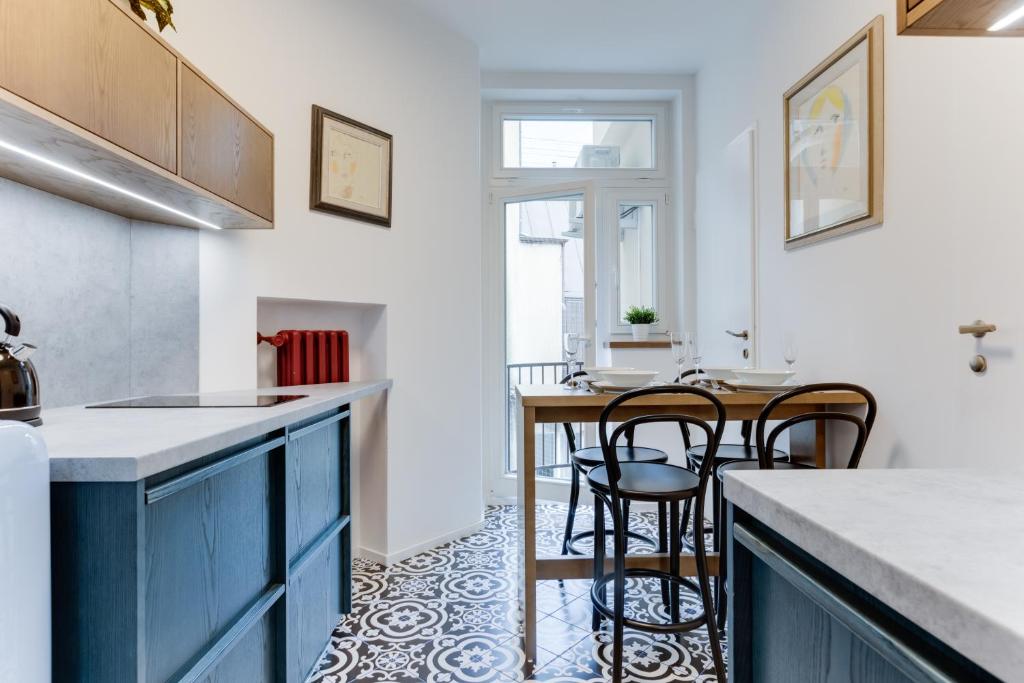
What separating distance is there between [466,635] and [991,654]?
2033mm

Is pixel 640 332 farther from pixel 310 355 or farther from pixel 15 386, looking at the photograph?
pixel 15 386

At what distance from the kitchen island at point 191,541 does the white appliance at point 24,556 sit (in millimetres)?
98

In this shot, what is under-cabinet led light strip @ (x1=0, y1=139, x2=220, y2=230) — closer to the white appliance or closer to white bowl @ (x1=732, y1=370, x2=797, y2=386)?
the white appliance

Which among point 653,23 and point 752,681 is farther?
point 653,23

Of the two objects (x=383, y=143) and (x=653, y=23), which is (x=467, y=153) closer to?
(x=383, y=143)

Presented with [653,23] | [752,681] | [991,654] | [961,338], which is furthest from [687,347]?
[991,654]

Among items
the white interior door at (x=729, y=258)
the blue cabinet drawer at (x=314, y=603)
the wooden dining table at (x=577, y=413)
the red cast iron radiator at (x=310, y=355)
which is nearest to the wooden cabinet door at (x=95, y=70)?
the red cast iron radiator at (x=310, y=355)

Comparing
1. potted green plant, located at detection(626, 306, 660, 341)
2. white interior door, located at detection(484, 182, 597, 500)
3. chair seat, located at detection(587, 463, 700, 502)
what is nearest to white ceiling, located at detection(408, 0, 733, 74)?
white interior door, located at detection(484, 182, 597, 500)

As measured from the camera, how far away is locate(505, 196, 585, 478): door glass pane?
12.0ft

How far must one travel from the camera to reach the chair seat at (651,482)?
1.76 metres

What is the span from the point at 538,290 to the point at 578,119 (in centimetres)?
129

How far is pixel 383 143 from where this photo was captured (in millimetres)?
2787

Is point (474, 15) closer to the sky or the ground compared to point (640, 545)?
closer to the sky

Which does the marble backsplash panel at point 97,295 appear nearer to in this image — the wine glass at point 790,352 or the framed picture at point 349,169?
the framed picture at point 349,169
